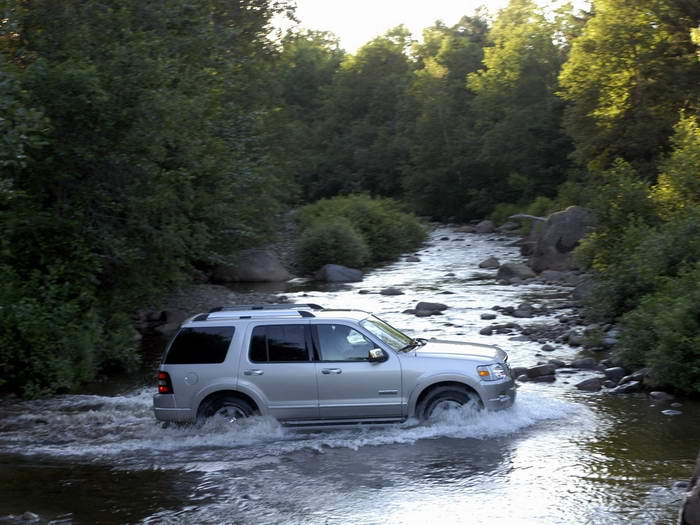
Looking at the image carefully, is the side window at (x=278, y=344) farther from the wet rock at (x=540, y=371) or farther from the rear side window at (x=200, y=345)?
the wet rock at (x=540, y=371)

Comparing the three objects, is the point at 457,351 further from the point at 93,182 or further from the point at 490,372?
the point at 93,182

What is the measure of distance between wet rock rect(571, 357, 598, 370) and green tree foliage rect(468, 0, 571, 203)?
35959mm

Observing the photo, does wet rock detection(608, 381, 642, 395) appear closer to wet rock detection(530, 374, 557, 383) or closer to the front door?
wet rock detection(530, 374, 557, 383)

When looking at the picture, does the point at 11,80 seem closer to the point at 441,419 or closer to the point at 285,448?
the point at 285,448

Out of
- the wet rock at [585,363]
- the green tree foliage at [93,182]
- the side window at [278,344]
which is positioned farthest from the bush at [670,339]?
the green tree foliage at [93,182]

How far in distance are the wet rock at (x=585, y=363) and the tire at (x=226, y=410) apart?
8.22 meters

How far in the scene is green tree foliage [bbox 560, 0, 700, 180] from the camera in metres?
31.6

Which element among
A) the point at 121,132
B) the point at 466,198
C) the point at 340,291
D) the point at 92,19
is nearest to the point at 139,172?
the point at 121,132

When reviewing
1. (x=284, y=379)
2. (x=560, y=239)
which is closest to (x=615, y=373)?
(x=284, y=379)

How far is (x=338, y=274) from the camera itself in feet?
115

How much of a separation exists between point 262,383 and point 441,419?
2505 millimetres

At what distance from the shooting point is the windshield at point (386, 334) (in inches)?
482

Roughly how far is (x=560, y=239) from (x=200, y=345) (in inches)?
1004

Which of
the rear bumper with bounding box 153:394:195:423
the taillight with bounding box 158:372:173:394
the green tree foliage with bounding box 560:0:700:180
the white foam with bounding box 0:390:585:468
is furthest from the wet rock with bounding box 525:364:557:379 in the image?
the green tree foliage with bounding box 560:0:700:180
